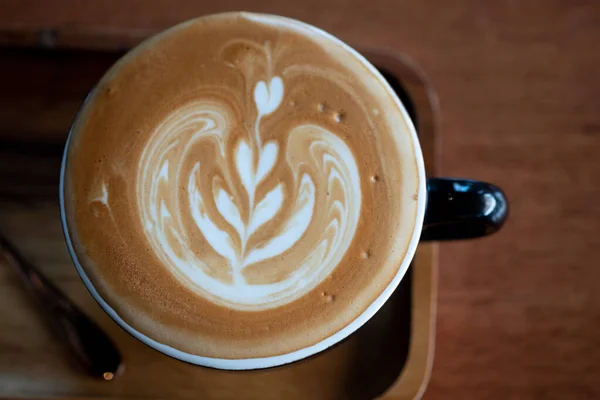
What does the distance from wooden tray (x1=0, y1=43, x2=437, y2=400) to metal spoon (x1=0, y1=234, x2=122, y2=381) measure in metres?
0.01

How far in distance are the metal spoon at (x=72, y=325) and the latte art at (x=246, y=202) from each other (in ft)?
0.71

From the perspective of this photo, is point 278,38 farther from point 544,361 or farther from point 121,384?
point 544,361

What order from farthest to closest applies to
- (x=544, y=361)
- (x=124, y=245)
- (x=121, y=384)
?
1. (x=544, y=361)
2. (x=121, y=384)
3. (x=124, y=245)

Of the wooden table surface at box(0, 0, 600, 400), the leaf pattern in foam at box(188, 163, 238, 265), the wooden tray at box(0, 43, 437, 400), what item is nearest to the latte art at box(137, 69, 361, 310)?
the leaf pattern in foam at box(188, 163, 238, 265)

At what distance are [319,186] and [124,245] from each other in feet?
0.64

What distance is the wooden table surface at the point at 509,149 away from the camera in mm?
799

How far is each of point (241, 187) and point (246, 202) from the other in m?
0.02

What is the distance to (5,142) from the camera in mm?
750

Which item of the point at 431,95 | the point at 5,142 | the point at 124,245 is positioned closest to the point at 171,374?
the point at 124,245

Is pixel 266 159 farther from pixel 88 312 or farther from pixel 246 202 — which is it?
pixel 88 312

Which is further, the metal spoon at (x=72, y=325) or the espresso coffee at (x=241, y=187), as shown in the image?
the metal spoon at (x=72, y=325)

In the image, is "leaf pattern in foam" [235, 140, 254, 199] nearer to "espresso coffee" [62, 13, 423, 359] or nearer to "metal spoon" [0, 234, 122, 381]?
"espresso coffee" [62, 13, 423, 359]

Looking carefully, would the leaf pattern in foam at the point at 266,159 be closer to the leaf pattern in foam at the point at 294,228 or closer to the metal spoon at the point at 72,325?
the leaf pattern in foam at the point at 294,228

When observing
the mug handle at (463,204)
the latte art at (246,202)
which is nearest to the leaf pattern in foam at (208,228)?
the latte art at (246,202)
